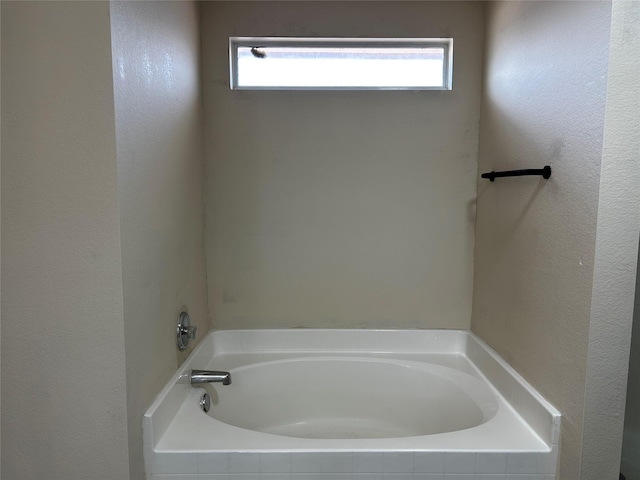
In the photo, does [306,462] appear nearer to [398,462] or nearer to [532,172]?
[398,462]

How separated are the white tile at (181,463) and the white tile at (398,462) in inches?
23.6

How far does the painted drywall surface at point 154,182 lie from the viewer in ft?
4.00

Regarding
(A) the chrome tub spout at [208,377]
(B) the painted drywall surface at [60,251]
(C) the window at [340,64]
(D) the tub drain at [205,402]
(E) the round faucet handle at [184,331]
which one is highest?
(C) the window at [340,64]

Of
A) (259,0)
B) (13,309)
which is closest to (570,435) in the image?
(13,309)

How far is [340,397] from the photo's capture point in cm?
216

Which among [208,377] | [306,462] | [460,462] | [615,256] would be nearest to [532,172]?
[615,256]

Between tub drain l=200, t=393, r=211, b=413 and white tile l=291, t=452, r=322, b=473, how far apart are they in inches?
21.1

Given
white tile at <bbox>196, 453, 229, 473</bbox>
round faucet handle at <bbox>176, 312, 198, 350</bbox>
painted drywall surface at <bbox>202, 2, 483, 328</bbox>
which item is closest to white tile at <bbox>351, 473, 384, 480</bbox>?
white tile at <bbox>196, 453, 229, 473</bbox>

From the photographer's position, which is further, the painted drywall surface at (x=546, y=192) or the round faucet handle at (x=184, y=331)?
the round faucet handle at (x=184, y=331)

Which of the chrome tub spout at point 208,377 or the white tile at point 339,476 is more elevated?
the chrome tub spout at point 208,377

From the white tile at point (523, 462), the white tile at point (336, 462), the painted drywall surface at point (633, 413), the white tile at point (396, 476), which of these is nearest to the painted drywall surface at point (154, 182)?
the white tile at point (336, 462)

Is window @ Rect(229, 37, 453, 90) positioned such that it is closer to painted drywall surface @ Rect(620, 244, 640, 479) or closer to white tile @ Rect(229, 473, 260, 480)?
painted drywall surface @ Rect(620, 244, 640, 479)

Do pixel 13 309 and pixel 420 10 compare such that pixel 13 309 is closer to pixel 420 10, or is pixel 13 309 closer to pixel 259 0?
pixel 259 0

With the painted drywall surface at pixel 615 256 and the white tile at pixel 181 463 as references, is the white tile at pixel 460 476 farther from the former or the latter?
the white tile at pixel 181 463
